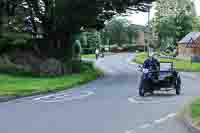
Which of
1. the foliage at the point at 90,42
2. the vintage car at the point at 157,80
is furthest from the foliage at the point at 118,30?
the vintage car at the point at 157,80

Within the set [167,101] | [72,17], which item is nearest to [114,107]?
[167,101]

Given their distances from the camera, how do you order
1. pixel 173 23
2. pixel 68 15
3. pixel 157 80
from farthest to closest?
pixel 173 23 → pixel 68 15 → pixel 157 80

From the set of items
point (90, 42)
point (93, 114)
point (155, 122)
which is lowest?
point (90, 42)

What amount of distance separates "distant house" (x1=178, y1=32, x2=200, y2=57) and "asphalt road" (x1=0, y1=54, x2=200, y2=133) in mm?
57900

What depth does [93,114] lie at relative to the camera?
51.9 feet

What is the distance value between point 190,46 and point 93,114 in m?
68.4

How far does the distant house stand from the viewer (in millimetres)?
79688

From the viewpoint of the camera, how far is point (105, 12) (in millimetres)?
40625

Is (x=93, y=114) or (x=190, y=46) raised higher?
(x=93, y=114)

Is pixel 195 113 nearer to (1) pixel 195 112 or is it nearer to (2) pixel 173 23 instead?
(1) pixel 195 112

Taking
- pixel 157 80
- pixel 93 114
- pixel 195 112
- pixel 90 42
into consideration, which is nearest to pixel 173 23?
pixel 90 42

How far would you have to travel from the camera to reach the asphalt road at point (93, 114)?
500 inches

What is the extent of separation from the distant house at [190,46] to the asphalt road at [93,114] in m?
57.9

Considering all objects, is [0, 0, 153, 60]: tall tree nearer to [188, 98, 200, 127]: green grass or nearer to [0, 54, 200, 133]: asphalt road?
[0, 54, 200, 133]: asphalt road
